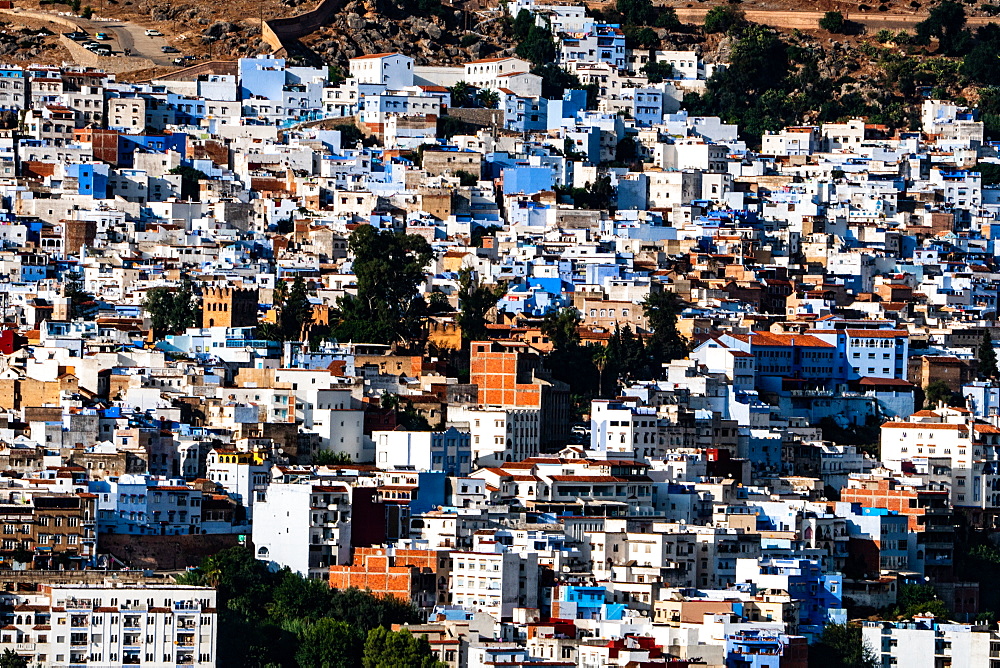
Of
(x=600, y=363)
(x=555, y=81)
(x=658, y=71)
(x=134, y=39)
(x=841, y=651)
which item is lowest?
(x=841, y=651)

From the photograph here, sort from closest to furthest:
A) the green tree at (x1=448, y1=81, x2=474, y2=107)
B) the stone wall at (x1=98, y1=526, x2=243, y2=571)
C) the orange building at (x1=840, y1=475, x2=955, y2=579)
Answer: the stone wall at (x1=98, y1=526, x2=243, y2=571)
the orange building at (x1=840, y1=475, x2=955, y2=579)
the green tree at (x1=448, y1=81, x2=474, y2=107)

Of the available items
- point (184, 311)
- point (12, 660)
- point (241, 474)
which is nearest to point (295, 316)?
point (184, 311)

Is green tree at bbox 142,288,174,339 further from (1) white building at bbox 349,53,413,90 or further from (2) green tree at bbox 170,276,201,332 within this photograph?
(1) white building at bbox 349,53,413,90

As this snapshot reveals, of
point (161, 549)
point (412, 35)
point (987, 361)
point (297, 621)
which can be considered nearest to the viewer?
point (297, 621)

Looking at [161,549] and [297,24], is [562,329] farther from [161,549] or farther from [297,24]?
[297,24]

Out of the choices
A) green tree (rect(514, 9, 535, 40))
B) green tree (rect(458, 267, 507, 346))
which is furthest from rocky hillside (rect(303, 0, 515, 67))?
green tree (rect(458, 267, 507, 346))

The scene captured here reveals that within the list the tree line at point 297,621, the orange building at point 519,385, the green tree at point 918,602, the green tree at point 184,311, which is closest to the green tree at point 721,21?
the green tree at point 184,311

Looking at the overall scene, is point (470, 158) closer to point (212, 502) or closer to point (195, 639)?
point (212, 502)
